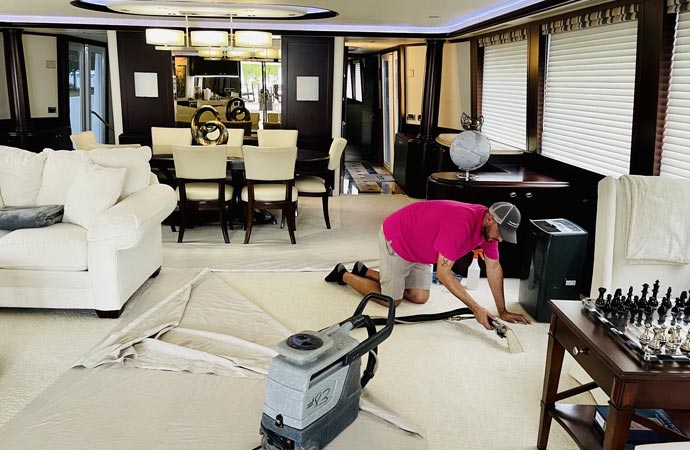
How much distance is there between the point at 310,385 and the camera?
214 centimetres

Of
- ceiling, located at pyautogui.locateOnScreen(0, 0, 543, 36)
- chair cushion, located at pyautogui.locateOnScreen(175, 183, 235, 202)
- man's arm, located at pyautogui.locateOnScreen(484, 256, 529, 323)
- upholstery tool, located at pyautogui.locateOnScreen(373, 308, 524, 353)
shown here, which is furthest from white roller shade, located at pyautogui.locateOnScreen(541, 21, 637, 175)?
chair cushion, located at pyautogui.locateOnScreen(175, 183, 235, 202)

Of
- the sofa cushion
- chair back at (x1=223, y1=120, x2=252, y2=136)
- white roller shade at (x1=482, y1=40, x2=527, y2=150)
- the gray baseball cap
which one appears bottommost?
the sofa cushion

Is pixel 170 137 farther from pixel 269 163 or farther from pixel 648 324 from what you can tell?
pixel 648 324

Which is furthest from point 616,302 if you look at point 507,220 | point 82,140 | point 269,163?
point 82,140

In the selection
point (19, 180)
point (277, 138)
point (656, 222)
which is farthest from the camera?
point (277, 138)

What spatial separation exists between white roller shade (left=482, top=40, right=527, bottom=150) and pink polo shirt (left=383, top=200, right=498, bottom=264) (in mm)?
2665

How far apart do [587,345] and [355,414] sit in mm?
1034

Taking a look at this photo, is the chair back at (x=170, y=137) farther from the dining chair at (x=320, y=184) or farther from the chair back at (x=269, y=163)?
the chair back at (x=269, y=163)

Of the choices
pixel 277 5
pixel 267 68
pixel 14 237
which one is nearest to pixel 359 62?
pixel 267 68

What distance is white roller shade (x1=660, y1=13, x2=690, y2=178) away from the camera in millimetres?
3574

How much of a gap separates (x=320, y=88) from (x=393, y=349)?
17.6 ft

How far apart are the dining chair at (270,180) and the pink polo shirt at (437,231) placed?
1803mm

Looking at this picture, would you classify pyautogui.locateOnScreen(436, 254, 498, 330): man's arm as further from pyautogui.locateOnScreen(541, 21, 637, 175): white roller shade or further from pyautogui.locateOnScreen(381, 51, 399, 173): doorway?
pyautogui.locateOnScreen(381, 51, 399, 173): doorway

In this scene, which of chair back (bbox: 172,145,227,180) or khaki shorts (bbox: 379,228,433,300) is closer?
khaki shorts (bbox: 379,228,433,300)
